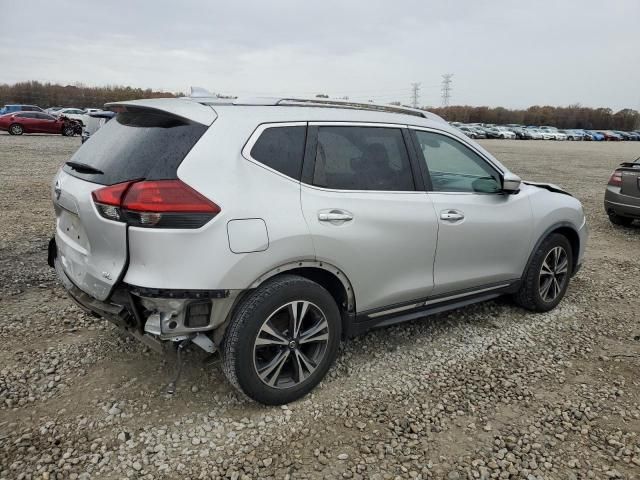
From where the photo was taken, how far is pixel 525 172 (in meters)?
17.6

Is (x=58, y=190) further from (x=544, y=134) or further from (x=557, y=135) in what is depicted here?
(x=557, y=135)

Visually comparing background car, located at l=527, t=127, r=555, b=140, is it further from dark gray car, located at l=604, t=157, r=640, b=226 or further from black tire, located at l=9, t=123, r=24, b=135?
dark gray car, located at l=604, t=157, r=640, b=226

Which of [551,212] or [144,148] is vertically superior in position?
[144,148]

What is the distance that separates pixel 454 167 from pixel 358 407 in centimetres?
196

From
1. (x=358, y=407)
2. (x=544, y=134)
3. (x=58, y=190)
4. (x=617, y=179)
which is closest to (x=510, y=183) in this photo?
(x=358, y=407)

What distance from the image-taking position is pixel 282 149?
291 cm

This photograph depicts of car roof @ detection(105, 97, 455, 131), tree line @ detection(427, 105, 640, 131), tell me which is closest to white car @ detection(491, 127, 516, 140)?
tree line @ detection(427, 105, 640, 131)

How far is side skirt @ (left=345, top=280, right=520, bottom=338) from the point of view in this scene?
3.31 m

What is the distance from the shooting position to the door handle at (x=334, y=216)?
2.92 meters

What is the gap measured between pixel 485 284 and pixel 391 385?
4.18 feet

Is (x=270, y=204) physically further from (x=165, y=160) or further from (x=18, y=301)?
(x=18, y=301)

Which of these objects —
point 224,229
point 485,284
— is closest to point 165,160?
point 224,229

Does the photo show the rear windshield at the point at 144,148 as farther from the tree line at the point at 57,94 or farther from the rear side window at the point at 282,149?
the tree line at the point at 57,94

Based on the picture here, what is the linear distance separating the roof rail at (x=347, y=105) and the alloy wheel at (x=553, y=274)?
1.84 m
